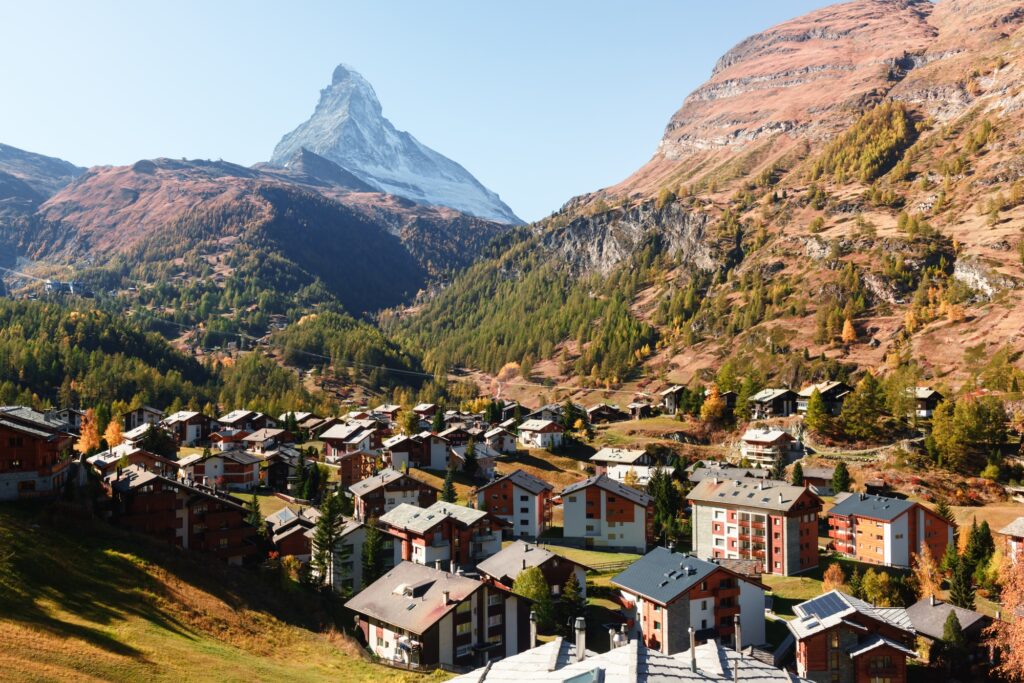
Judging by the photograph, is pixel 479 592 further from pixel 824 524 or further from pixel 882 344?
pixel 882 344

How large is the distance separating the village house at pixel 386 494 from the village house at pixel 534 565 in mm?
23514

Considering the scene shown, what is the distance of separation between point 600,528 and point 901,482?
47110mm

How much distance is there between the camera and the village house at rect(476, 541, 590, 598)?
69125 mm

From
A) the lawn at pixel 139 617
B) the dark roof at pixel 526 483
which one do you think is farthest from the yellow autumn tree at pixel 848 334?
the lawn at pixel 139 617

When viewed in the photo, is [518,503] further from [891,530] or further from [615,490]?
[891,530]

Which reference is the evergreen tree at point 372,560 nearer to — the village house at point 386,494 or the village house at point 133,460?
the village house at point 386,494

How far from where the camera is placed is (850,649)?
54688 millimetres

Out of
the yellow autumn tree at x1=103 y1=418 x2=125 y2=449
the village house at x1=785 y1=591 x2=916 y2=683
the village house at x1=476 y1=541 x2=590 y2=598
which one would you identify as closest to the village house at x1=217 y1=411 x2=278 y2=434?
the yellow autumn tree at x1=103 y1=418 x2=125 y2=449

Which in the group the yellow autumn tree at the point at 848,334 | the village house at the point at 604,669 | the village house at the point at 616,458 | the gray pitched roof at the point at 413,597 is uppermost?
the yellow autumn tree at the point at 848,334

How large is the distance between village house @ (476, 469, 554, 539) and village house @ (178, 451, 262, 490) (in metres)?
34.8

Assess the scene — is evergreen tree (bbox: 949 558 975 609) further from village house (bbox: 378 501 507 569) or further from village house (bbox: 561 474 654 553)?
village house (bbox: 378 501 507 569)

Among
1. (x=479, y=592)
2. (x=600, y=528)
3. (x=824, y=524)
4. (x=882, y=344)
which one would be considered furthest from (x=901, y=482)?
(x=882, y=344)

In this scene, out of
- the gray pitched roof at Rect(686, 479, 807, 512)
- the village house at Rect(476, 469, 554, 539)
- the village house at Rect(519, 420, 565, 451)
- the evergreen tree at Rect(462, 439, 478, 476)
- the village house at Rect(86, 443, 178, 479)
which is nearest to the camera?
the gray pitched roof at Rect(686, 479, 807, 512)

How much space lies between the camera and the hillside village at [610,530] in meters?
57.7
